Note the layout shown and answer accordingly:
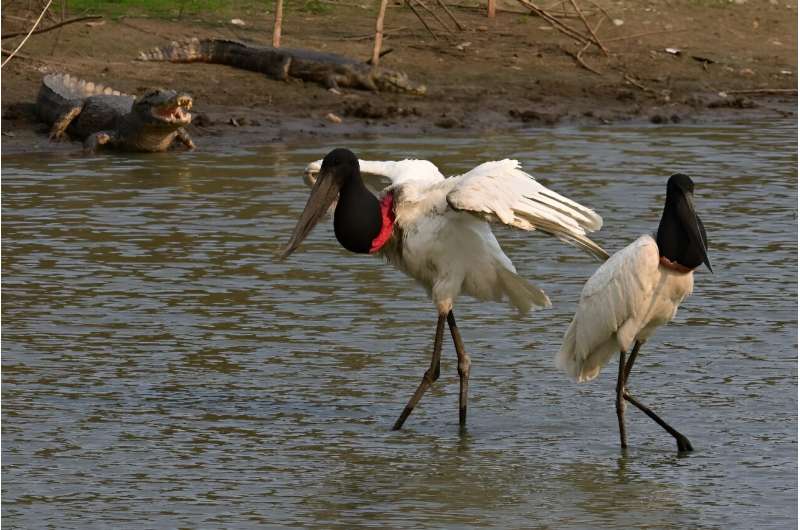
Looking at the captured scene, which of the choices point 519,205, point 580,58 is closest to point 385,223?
point 519,205

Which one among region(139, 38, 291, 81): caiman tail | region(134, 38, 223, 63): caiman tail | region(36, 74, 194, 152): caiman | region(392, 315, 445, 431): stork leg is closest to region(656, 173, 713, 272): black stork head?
region(392, 315, 445, 431): stork leg

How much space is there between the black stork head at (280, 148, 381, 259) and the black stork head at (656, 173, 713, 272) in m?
1.10

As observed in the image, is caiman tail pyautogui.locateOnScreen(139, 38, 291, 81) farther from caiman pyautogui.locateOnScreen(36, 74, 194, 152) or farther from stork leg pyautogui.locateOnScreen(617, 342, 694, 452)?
stork leg pyautogui.locateOnScreen(617, 342, 694, 452)

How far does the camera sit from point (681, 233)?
19.9 feet

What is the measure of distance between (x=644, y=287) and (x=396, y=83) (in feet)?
34.1

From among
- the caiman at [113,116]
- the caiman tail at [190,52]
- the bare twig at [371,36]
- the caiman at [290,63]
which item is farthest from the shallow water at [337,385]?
the bare twig at [371,36]

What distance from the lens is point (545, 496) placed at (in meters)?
5.69

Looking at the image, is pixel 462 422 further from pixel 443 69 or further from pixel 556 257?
pixel 443 69

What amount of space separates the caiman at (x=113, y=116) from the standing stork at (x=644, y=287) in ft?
26.2

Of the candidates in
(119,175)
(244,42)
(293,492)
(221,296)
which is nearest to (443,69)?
(244,42)

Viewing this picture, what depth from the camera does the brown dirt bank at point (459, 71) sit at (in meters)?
15.3

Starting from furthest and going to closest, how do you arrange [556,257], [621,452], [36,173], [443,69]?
[443,69], [36,173], [556,257], [621,452]

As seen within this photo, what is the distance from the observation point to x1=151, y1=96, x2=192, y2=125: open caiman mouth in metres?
13.7

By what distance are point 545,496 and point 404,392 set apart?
1.44 metres
